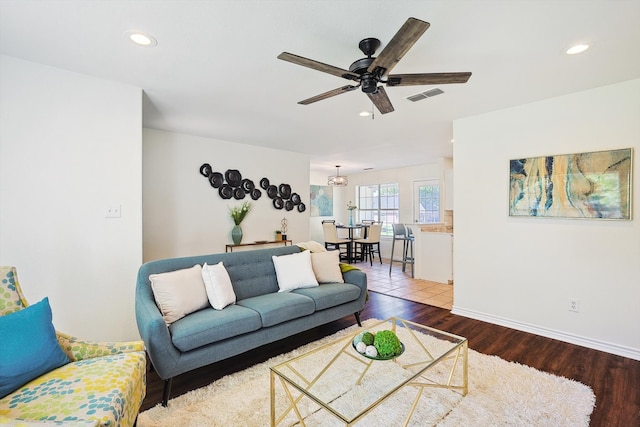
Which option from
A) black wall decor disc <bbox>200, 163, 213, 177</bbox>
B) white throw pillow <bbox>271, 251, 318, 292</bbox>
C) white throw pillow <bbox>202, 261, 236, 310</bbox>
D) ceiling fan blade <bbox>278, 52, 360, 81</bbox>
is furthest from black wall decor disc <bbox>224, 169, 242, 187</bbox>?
ceiling fan blade <bbox>278, 52, 360, 81</bbox>

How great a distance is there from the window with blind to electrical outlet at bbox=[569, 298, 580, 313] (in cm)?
498

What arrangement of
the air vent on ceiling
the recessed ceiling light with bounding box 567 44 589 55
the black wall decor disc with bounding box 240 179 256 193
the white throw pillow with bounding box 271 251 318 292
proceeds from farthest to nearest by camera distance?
the black wall decor disc with bounding box 240 179 256 193
the white throw pillow with bounding box 271 251 318 292
the air vent on ceiling
the recessed ceiling light with bounding box 567 44 589 55

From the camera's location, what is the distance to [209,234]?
15.6 feet

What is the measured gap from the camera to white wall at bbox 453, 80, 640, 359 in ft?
8.71

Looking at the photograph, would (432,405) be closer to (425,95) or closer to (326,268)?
(326,268)

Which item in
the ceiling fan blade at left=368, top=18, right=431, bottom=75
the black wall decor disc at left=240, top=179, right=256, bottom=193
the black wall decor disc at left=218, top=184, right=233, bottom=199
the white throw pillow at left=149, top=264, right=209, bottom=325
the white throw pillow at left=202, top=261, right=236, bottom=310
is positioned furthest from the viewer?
the black wall decor disc at left=240, top=179, right=256, bottom=193

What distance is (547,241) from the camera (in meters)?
3.06

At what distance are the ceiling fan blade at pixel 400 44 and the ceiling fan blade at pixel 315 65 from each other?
14 cm

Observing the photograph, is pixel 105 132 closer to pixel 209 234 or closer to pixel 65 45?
pixel 65 45

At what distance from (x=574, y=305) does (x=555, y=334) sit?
359mm

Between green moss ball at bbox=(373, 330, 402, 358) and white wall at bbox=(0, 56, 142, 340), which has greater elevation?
white wall at bbox=(0, 56, 142, 340)

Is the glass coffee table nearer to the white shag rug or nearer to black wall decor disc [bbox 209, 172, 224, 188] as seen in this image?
the white shag rug

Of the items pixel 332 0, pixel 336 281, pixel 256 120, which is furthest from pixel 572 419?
pixel 256 120

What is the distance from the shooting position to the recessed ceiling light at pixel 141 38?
195 centimetres
